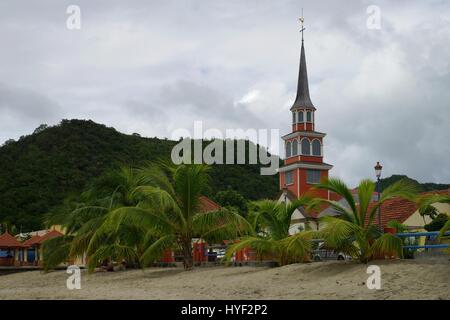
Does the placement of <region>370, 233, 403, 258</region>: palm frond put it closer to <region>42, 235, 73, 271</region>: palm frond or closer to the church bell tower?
<region>42, 235, 73, 271</region>: palm frond

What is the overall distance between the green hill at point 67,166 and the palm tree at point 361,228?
105ft

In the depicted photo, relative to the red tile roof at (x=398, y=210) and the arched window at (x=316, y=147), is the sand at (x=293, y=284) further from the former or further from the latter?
the arched window at (x=316, y=147)

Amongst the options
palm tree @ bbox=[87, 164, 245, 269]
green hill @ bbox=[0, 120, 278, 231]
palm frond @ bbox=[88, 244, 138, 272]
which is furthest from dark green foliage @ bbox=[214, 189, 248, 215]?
palm tree @ bbox=[87, 164, 245, 269]

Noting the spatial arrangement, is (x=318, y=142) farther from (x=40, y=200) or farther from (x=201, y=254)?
(x=201, y=254)

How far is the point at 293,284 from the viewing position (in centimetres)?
1304

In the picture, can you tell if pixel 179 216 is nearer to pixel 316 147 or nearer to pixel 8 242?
pixel 8 242

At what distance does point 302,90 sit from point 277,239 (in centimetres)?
4252

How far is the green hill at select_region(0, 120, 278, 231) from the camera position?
1933 inches

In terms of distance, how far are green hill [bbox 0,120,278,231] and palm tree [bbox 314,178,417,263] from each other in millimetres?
32111

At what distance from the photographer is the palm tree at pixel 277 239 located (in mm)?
15641

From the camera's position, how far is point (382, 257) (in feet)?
45.9

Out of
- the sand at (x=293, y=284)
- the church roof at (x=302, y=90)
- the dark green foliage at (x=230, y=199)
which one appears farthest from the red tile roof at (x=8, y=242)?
the church roof at (x=302, y=90)
